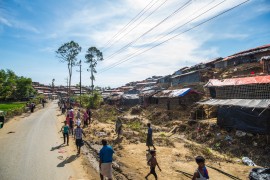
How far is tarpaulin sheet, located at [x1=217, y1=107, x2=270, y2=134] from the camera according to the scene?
1608 centimetres

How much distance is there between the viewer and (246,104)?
17.5m

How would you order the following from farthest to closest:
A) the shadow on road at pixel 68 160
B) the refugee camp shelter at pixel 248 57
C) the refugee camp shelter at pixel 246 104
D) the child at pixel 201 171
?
the refugee camp shelter at pixel 248 57 < the refugee camp shelter at pixel 246 104 < the shadow on road at pixel 68 160 < the child at pixel 201 171

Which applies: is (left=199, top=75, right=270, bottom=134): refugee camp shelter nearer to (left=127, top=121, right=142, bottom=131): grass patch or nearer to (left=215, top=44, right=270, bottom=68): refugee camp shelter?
(left=127, top=121, right=142, bottom=131): grass patch

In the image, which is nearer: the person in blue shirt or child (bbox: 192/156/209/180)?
child (bbox: 192/156/209/180)

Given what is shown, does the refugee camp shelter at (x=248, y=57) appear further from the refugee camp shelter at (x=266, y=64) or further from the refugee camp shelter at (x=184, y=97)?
the refugee camp shelter at (x=184, y=97)

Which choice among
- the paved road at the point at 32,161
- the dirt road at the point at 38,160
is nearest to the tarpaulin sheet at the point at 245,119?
the dirt road at the point at 38,160

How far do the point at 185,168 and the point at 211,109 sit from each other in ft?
48.5

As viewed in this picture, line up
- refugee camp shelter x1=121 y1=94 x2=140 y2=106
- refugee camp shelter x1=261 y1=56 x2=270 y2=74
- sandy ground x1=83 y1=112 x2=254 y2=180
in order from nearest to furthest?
sandy ground x1=83 y1=112 x2=254 y2=180, refugee camp shelter x1=261 y1=56 x2=270 y2=74, refugee camp shelter x1=121 y1=94 x2=140 y2=106

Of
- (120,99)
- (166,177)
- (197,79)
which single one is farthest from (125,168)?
(120,99)

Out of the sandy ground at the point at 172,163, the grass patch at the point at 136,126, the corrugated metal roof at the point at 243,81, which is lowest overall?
the sandy ground at the point at 172,163

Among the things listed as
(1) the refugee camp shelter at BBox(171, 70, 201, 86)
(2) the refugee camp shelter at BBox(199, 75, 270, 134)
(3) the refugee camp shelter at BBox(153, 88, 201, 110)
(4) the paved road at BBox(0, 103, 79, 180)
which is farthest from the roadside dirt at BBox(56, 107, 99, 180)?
(1) the refugee camp shelter at BBox(171, 70, 201, 86)

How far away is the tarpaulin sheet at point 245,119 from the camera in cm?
1608

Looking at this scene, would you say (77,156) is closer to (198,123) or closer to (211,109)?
(198,123)

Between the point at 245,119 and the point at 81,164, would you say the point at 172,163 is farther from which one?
the point at 245,119
